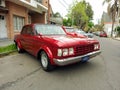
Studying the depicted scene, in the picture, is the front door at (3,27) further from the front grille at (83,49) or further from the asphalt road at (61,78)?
the front grille at (83,49)

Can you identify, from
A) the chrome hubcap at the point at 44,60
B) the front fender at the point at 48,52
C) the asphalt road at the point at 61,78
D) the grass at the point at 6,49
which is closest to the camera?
the asphalt road at the point at 61,78

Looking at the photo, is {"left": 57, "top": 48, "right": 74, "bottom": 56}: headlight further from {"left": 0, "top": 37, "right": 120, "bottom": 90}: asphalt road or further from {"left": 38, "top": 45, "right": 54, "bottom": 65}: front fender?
{"left": 0, "top": 37, "right": 120, "bottom": 90}: asphalt road

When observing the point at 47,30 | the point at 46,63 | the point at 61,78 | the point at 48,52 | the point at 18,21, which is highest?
the point at 18,21

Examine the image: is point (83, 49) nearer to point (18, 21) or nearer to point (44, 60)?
point (44, 60)

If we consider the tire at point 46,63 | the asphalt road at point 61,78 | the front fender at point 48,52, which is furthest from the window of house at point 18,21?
the front fender at point 48,52

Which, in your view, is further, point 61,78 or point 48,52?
point 48,52

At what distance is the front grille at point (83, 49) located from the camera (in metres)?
4.60

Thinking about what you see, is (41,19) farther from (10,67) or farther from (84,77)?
(84,77)

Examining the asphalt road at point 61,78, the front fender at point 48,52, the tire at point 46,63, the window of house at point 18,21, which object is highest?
the window of house at point 18,21

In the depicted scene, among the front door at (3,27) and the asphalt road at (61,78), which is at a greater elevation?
the front door at (3,27)

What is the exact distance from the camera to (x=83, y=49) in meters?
4.82

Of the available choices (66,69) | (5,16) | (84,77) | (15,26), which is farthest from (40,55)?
(15,26)

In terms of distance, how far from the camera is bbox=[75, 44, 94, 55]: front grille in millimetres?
4602

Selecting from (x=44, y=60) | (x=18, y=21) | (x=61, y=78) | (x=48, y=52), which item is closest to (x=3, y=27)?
(x=18, y=21)
